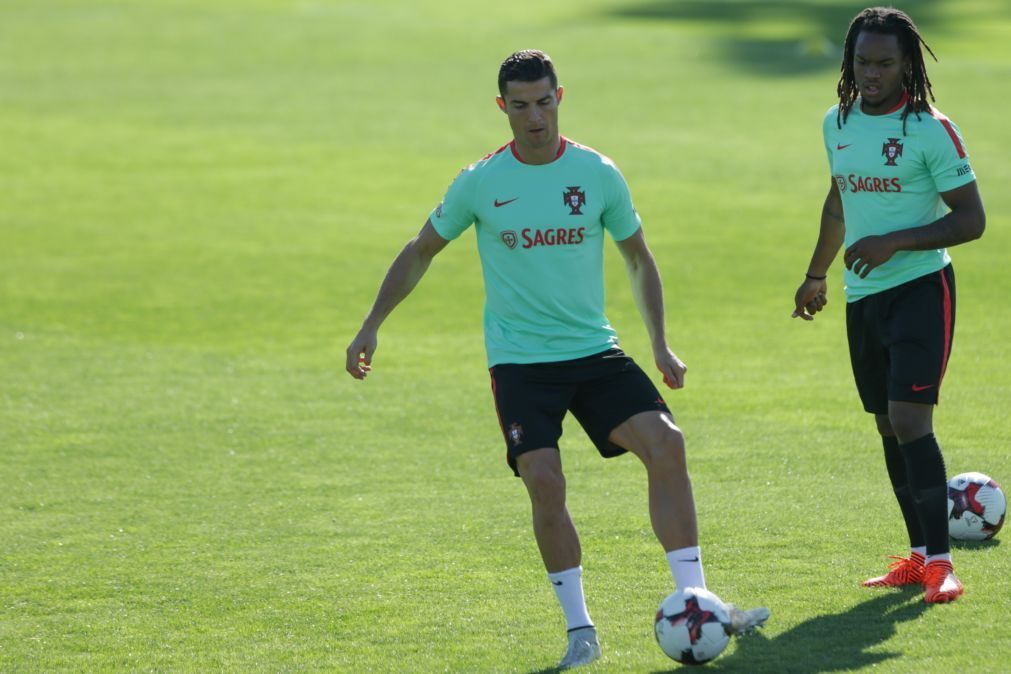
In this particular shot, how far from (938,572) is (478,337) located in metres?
6.95

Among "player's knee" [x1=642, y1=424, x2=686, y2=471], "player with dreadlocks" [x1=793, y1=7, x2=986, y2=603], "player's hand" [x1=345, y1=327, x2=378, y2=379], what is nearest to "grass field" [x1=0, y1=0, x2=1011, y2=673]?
"player with dreadlocks" [x1=793, y1=7, x2=986, y2=603]

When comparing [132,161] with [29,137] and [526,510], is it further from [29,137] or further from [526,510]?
[526,510]

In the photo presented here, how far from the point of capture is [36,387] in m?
11.3

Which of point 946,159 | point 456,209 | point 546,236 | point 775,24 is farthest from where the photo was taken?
point 775,24

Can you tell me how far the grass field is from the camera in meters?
6.36

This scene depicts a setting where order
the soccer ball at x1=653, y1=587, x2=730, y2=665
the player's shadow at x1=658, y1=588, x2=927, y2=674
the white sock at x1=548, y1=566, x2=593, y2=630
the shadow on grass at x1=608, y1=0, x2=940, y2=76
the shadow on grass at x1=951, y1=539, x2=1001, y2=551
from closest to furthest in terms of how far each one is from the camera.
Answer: the soccer ball at x1=653, y1=587, x2=730, y2=665 → the player's shadow at x1=658, y1=588, x2=927, y2=674 → the white sock at x1=548, y1=566, x2=593, y2=630 → the shadow on grass at x1=951, y1=539, x2=1001, y2=551 → the shadow on grass at x1=608, y1=0, x2=940, y2=76

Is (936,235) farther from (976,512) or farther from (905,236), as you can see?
(976,512)

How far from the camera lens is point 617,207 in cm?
604

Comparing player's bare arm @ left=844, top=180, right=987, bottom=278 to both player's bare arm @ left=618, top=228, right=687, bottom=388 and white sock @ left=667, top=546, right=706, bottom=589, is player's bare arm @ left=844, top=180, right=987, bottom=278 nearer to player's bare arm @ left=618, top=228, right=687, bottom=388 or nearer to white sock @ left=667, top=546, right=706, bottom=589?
player's bare arm @ left=618, top=228, right=687, bottom=388

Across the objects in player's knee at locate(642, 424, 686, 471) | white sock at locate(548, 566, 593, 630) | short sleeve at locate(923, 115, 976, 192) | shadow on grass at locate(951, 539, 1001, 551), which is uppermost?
short sleeve at locate(923, 115, 976, 192)

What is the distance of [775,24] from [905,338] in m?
28.2

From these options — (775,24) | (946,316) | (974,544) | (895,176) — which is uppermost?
(775,24)

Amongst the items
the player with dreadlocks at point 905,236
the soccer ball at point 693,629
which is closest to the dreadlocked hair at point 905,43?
the player with dreadlocks at point 905,236

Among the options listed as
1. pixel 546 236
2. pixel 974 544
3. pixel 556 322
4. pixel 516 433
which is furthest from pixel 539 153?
pixel 974 544
